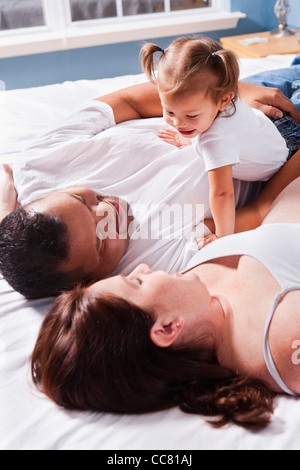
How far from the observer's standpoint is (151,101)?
1766mm

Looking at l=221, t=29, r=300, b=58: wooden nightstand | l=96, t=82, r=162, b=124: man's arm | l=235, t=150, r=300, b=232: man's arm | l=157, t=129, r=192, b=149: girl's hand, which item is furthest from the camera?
l=221, t=29, r=300, b=58: wooden nightstand

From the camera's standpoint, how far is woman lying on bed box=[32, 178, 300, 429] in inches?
33.8

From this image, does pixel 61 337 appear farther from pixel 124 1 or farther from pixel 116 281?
pixel 124 1

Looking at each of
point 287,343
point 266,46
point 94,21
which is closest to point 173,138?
point 287,343

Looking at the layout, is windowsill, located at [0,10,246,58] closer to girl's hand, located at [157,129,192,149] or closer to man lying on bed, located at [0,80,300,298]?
girl's hand, located at [157,129,192,149]

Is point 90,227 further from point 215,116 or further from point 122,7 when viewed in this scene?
point 122,7

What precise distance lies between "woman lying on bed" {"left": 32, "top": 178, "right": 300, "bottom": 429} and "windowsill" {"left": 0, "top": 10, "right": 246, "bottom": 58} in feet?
9.24

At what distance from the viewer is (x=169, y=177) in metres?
1.44

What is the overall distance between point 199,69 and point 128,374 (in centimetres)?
81

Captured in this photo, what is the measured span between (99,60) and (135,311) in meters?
3.00

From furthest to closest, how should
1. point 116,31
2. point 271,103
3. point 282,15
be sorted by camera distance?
1. point 116,31
2. point 282,15
3. point 271,103

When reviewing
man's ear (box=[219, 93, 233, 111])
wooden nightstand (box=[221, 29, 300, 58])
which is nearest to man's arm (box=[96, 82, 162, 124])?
man's ear (box=[219, 93, 233, 111])

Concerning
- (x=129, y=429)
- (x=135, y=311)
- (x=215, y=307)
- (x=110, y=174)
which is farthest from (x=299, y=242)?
(x=110, y=174)

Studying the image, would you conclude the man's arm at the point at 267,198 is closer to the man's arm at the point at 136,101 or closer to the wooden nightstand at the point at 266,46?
the man's arm at the point at 136,101
